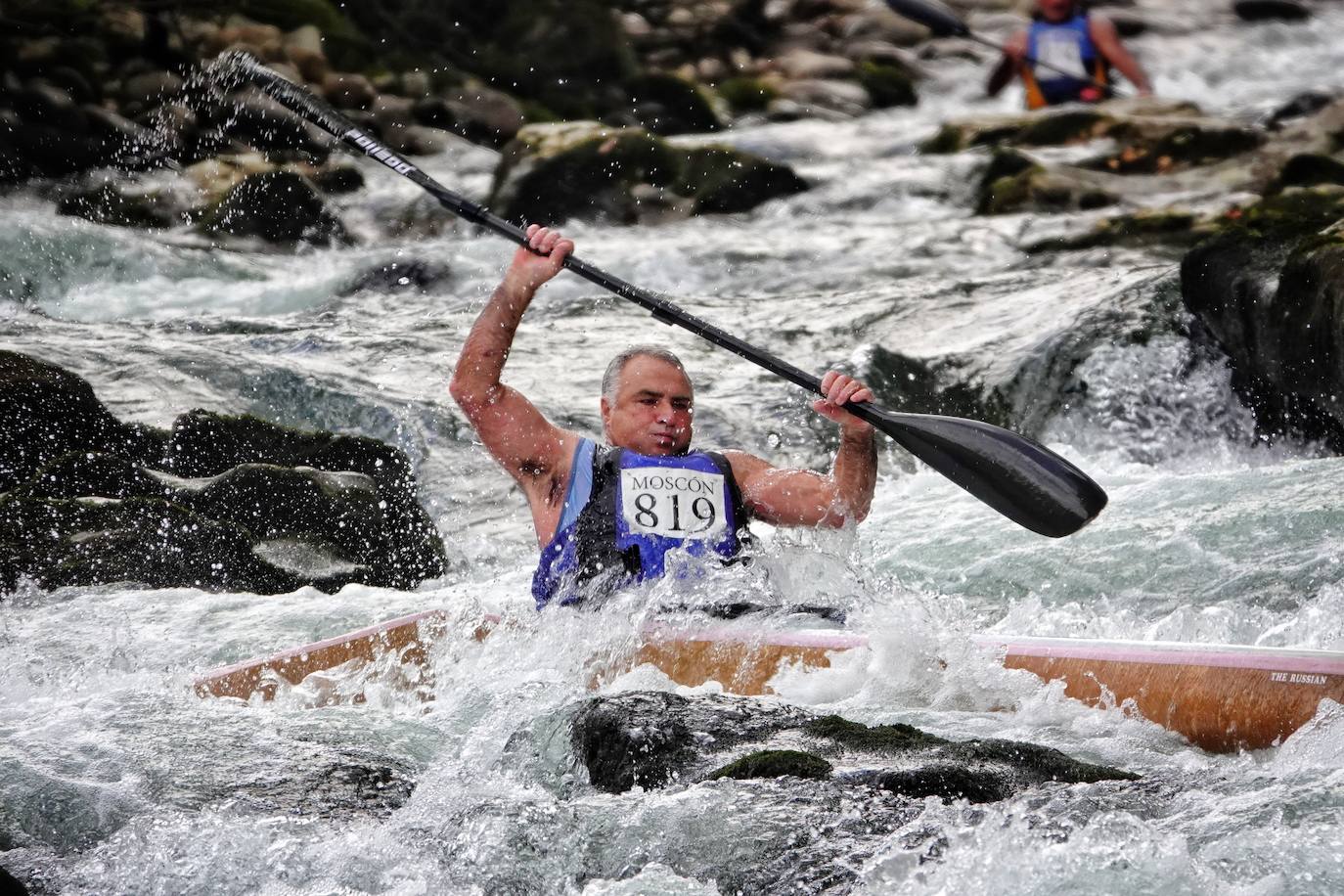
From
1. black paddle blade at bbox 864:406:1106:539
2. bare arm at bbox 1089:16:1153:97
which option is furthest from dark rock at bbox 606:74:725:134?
black paddle blade at bbox 864:406:1106:539

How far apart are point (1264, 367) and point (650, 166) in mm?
6469

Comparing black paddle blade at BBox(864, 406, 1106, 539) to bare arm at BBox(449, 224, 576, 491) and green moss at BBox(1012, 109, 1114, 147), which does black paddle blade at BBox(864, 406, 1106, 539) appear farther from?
green moss at BBox(1012, 109, 1114, 147)

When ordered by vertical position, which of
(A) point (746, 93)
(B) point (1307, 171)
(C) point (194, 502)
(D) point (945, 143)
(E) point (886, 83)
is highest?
(E) point (886, 83)

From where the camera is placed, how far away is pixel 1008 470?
12.6 ft

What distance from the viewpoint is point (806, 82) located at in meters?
15.9

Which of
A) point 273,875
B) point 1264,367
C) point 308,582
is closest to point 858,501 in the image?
point 273,875

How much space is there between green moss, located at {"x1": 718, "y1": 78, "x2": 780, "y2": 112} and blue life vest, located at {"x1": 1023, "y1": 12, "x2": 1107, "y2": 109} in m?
3.11

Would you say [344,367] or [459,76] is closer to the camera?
[344,367]

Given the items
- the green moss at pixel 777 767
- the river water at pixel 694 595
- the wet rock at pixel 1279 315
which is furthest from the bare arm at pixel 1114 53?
the green moss at pixel 777 767

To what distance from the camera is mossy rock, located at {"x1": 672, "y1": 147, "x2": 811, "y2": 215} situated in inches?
492

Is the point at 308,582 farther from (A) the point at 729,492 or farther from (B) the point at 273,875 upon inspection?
(B) the point at 273,875

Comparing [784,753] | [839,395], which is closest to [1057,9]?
[839,395]

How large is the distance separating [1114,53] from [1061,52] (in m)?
0.43

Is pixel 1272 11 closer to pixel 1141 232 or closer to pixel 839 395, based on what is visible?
pixel 1141 232
